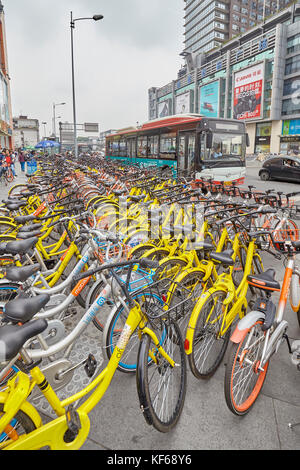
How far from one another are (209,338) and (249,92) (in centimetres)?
4849

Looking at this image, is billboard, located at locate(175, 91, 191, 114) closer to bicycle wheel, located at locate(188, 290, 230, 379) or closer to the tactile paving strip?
the tactile paving strip

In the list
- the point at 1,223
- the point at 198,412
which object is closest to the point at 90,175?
the point at 1,223

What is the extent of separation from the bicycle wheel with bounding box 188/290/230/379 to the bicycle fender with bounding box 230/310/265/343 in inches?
14.9

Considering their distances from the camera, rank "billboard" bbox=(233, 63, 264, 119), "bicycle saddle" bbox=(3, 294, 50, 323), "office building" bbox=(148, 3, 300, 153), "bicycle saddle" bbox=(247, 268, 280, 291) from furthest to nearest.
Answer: "billboard" bbox=(233, 63, 264, 119)
"office building" bbox=(148, 3, 300, 153)
"bicycle saddle" bbox=(247, 268, 280, 291)
"bicycle saddle" bbox=(3, 294, 50, 323)

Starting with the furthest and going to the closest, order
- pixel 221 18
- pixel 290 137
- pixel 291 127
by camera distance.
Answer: pixel 221 18
pixel 290 137
pixel 291 127

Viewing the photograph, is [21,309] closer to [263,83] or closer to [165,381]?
[165,381]

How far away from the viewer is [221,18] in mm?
74812

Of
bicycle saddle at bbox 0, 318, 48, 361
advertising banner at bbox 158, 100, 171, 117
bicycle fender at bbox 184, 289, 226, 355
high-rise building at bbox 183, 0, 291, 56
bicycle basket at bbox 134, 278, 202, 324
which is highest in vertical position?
high-rise building at bbox 183, 0, 291, 56

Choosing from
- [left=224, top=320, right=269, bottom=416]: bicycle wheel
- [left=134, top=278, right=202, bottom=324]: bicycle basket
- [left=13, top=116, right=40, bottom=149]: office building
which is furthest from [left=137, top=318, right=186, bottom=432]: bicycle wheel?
[left=13, top=116, right=40, bottom=149]: office building

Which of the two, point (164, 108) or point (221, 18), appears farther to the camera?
point (221, 18)

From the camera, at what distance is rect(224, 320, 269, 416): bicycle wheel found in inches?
79.6

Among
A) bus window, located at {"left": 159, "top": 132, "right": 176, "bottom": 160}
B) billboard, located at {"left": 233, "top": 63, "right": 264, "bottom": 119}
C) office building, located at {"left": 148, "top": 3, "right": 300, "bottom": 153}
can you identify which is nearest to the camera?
bus window, located at {"left": 159, "top": 132, "right": 176, "bottom": 160}

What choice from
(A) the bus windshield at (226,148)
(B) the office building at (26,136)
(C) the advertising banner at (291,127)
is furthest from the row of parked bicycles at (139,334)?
(B) the office building at (26,136)

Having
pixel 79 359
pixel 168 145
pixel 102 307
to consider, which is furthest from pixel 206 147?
pixel 79 359
